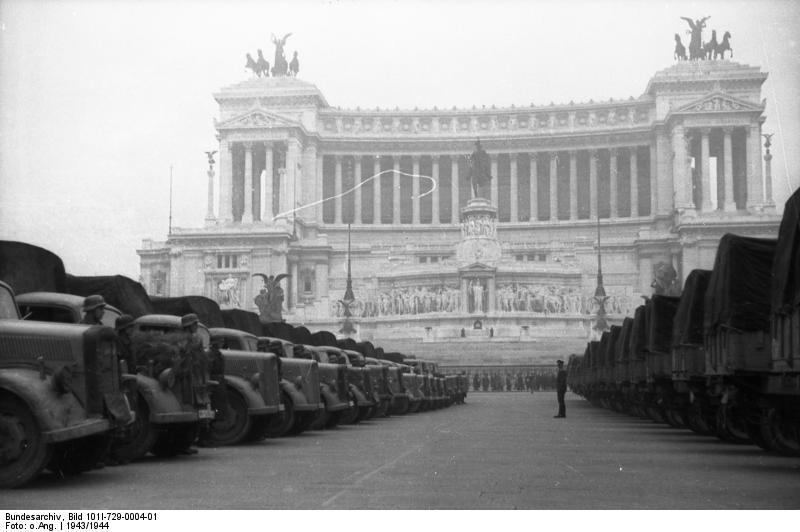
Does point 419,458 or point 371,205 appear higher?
point 371,205

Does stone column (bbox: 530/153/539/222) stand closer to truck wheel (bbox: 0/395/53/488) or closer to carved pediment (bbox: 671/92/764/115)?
carved pediment (bbox: 671/92/764/115)

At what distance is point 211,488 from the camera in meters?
14.1

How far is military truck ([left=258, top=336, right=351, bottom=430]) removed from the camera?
2664cm

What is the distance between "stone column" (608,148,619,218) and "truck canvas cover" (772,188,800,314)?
10272 cm

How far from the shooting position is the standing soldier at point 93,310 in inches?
614

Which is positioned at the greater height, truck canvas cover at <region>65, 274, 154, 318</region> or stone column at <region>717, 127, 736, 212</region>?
stone column at <region>717, 127, 736, 212</region>

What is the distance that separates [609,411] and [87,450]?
30683mm

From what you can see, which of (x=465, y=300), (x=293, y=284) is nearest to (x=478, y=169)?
(x=293, y=284)

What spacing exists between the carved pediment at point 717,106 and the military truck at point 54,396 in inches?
4111

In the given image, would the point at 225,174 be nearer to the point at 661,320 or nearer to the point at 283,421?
the point at 661,320

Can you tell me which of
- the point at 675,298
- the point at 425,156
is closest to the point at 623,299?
the point at 425,156

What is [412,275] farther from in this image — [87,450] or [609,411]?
[87,450]

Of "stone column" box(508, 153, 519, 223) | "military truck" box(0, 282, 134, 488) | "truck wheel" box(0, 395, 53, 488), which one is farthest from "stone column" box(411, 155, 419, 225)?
"truck wheel" box(0, 395, 53, 488)

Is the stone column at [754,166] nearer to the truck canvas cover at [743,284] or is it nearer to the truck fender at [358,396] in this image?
the truck fender at [358,396]
